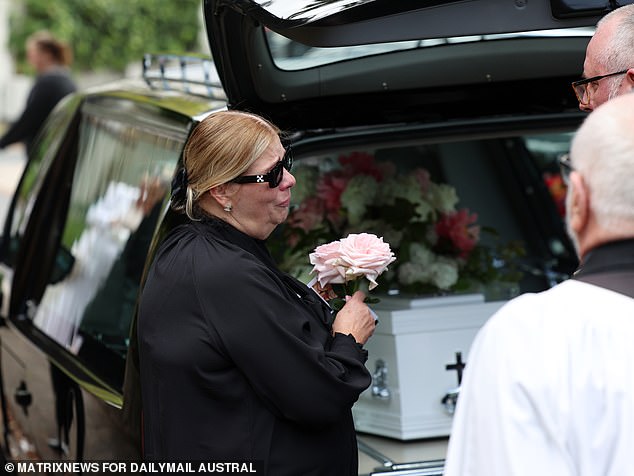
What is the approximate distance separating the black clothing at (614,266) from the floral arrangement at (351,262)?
3.07ft

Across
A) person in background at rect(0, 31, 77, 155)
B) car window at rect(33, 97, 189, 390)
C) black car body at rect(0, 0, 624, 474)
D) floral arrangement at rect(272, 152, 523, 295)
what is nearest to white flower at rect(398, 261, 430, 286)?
floral arrangement at rect(272, 152, 523, 295)

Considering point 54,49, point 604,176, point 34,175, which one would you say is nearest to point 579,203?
point 604,176

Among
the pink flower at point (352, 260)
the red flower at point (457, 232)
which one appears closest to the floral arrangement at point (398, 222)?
the red flower at point (457, 232)

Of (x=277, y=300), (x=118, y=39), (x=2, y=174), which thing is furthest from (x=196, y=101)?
(x=118, y=39)

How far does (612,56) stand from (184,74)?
172 cm

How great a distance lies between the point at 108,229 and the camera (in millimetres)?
3746

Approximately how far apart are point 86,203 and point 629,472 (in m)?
2.77

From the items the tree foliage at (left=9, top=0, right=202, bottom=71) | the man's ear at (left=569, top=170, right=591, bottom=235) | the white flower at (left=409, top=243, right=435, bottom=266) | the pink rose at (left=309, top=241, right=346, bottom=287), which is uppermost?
the man's ear at (left=569, top=170, right=591, bottom=235)

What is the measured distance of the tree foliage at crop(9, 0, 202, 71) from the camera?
2969 cm

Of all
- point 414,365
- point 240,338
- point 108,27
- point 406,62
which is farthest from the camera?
point 108,27

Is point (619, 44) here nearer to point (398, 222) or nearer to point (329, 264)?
point (329, 264)

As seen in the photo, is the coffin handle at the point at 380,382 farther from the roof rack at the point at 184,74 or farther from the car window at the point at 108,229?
the roof rack at the point at 184,74

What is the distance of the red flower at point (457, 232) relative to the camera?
3.91 metres

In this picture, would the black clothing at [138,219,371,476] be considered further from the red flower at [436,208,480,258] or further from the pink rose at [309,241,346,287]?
the red flower at [436,208,480,258]
